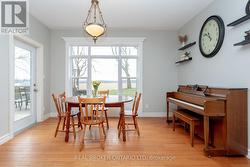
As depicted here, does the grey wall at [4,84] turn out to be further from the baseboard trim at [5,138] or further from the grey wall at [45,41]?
the grey wall at [45,41]

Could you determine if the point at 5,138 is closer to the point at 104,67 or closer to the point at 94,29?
the point at 94,29

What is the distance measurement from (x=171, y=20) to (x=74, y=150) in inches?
149

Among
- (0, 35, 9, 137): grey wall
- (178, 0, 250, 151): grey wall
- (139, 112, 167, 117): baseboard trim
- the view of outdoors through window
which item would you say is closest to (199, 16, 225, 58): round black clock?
(178, 0, 250, 151): grey wall

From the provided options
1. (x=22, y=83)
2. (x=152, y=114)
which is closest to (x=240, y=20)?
(x=152, y=114)

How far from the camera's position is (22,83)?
4039 millimetres

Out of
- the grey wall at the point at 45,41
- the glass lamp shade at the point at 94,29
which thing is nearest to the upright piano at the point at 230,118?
the glass lamp shade at the point at 94,29

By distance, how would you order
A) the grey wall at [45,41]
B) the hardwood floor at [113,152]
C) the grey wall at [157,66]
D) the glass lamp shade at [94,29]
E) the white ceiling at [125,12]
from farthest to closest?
the grey wall at [157,66], the grey wall at [45,41], the white ceiling at [125,12], the glass lamp shade at [94,29], the hardwood floor at [113,152]

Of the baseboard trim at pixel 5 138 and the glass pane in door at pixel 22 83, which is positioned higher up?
the glass pane in door at pixel 22 83

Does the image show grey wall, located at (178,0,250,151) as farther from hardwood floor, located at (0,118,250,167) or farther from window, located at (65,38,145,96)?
window, located at (65,38,145,96)

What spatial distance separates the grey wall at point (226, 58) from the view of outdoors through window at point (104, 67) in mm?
2026

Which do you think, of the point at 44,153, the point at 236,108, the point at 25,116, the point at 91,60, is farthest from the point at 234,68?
the point at 25,116

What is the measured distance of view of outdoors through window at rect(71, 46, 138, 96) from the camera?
5.43 m

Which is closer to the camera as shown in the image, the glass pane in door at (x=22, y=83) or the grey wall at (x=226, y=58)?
the grey wall at (x=226, y=58)

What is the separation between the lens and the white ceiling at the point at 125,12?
355cm
